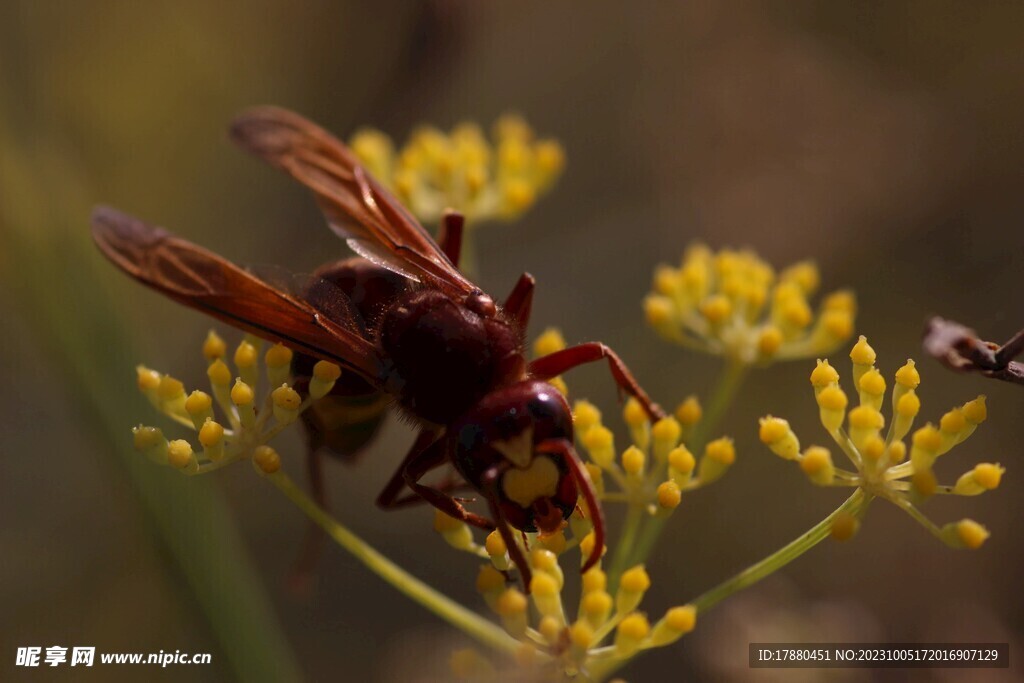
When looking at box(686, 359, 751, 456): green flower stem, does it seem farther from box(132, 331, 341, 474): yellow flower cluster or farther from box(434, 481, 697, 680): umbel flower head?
box(132, 331, 341, 474): yellow flower cluster

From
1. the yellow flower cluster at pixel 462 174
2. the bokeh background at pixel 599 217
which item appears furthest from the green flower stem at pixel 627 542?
the yellow flower cluster at pixel 462 174

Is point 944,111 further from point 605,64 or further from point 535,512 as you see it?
point 535,512

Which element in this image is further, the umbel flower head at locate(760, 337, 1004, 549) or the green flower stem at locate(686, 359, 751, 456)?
the green flower stem at locate(686, 359, 751, 456)

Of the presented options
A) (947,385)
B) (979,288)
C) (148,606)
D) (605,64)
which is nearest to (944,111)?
(979,288)

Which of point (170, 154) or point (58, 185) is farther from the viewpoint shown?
point (170, 154)

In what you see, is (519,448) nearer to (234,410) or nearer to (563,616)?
(563,616)

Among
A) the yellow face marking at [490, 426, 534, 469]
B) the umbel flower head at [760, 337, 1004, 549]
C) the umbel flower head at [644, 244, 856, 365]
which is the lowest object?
the yellow face marking at [490, 426, 534, 469]

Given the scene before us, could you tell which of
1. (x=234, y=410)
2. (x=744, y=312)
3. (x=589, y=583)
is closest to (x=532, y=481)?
(x=589, y=583)

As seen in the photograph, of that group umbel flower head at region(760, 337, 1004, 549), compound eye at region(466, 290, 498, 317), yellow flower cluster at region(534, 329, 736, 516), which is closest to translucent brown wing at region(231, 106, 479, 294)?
compound eye at region(466, 290, 498, 317)
